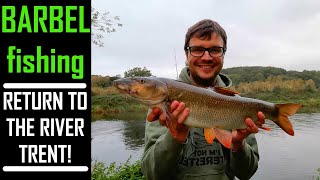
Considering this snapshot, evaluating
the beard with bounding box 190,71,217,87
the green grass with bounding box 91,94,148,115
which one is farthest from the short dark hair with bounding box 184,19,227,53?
the green grass with bounding box 91,94,148,115

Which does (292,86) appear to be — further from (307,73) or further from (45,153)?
(45,153)

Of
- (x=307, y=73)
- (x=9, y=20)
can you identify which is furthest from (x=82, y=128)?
(x=307, y=73)

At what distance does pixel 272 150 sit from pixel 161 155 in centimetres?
1438

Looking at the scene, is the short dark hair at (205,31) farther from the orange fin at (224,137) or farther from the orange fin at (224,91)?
the orange fin at (224,137)

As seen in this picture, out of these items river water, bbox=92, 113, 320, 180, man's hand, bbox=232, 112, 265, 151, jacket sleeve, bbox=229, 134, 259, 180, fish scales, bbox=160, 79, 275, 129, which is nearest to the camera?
fish scales, bbox=160, 79, 275, 129

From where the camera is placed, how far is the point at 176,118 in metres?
2.58

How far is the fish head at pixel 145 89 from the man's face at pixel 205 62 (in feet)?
1.50

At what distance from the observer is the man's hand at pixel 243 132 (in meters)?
2.79

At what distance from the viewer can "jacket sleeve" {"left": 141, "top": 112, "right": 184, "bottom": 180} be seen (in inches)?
106

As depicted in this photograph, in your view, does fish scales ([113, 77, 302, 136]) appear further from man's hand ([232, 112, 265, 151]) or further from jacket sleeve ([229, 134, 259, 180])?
jacket sleeve ([229, 134, 259, 180])

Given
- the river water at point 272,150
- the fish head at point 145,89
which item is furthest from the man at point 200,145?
the river water at point 272,150

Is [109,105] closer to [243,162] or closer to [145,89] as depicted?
[243,162]

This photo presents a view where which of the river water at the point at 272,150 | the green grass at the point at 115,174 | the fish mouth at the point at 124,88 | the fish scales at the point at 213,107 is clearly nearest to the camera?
the fish mouth at the point at 124,88

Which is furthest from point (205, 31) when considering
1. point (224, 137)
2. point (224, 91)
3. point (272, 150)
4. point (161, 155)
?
point (272, 150)
